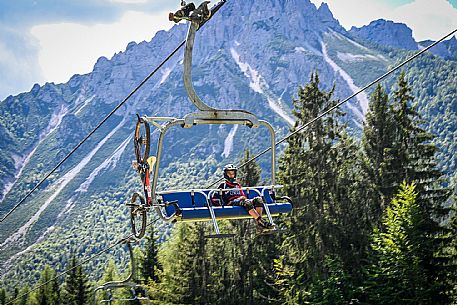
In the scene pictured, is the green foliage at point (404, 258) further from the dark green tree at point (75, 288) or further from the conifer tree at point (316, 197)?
the dark green tree at point (75, 288)

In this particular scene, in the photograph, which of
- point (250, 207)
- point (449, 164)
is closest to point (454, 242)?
point (250, 207)

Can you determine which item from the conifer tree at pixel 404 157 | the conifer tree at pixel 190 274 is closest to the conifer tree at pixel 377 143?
the conifer tree at pixel 404 157

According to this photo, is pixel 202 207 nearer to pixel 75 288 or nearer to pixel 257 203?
pixel 257 203

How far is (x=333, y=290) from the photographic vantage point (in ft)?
92.3

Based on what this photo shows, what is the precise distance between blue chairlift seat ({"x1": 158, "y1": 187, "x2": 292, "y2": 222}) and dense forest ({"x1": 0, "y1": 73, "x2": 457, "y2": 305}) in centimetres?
1718

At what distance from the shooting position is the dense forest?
26172 millimetres

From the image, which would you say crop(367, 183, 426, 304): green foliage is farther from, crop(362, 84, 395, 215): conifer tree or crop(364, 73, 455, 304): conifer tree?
crop(362, 84, 395, 215): conifer tree

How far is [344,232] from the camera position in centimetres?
3080

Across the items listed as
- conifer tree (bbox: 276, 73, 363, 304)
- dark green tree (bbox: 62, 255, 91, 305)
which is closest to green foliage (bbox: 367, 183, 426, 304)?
conifer tree (bbox: 276, 73, 363, 304)

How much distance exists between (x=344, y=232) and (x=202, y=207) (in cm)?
2282

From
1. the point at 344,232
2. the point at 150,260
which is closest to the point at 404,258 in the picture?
the point at 344,232

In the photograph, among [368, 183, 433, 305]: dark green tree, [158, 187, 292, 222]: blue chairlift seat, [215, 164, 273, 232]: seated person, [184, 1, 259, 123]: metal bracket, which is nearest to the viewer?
[184, 1, 259, 123]: metal bracket

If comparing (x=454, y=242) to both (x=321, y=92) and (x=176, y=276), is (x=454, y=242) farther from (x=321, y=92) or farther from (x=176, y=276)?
(x=176, y=276)

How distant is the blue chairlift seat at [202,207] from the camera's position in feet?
28.1
